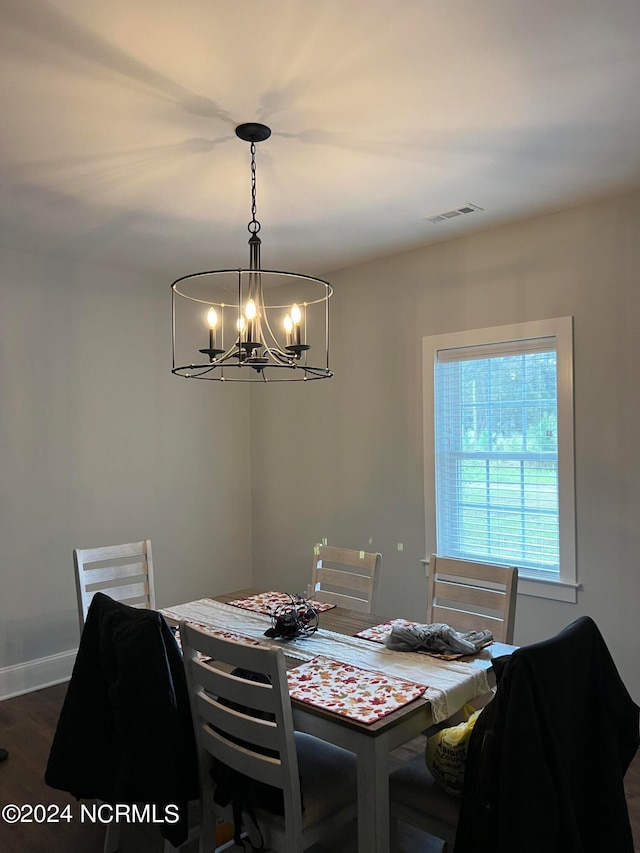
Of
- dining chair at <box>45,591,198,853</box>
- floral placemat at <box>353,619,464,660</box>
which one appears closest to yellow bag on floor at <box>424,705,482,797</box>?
floral placemat at <box>353,619,464,660</box>

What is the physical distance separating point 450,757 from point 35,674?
307 centimetres

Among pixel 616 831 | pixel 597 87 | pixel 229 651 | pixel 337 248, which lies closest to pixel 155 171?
pixel 337 248

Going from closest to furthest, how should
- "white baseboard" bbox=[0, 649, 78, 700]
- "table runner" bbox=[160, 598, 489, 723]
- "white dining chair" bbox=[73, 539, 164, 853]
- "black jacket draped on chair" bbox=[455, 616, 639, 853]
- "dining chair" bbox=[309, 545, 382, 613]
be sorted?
"black jacket draped on chair" bbox=[455, 616, 639, 853]
"table runner" bbox=[160, 598, 489, 723]
"dining chair" bbox=[309, 545, 382, 613]
"white dining chair" bbox=[73, 539, 164, 853]
"white baseboard" bbox=[0, 649, 78, 700]

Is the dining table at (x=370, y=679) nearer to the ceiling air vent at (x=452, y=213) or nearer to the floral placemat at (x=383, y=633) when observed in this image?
the floral placemat at (x=383, y=633)

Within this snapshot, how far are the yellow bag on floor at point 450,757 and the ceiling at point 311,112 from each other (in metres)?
2.01

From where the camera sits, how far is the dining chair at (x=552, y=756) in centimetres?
151

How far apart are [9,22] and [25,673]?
3489 mm

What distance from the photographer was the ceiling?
1.88m

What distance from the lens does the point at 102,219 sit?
3502 millimetres

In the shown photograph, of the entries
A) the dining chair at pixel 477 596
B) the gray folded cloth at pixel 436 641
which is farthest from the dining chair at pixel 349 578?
the gray folded cloth at pixel 436 641

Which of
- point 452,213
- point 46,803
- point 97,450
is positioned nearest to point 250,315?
point 452,213

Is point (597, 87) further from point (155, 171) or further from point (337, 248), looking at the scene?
point (337, 248)

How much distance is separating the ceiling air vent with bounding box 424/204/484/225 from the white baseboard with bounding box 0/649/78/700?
11.3ft

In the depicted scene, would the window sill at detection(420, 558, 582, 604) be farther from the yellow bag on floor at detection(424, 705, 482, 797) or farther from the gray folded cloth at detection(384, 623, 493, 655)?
the yellow bag on floor at detection(424, 705, 482, 797)
